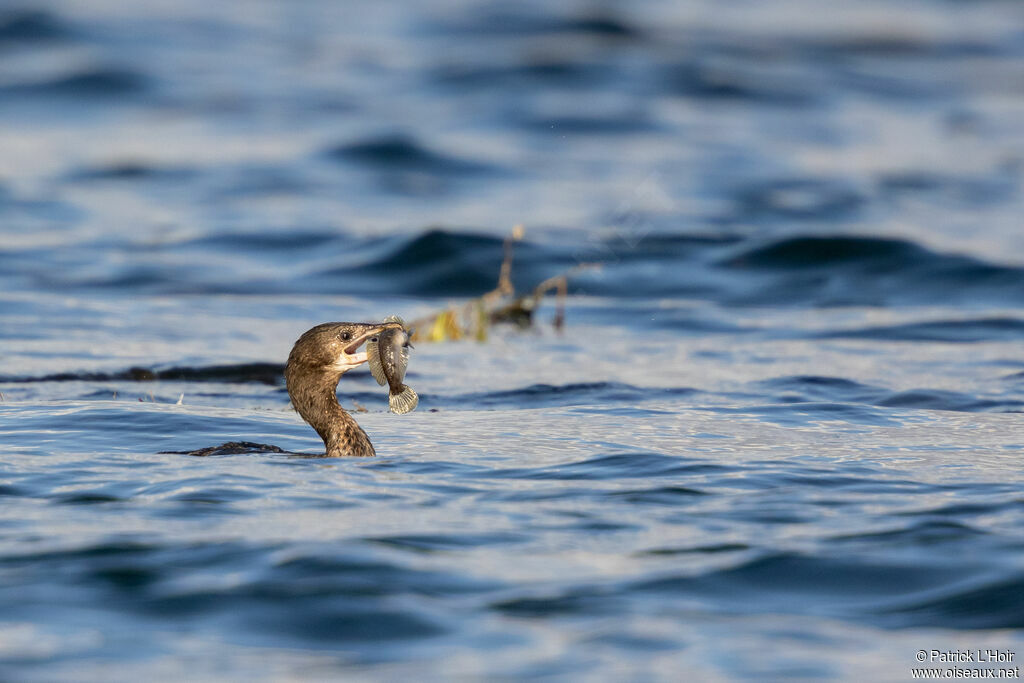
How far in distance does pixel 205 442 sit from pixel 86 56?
76.5 ft

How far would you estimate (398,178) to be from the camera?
23.8 m

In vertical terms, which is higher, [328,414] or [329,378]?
[329,378]

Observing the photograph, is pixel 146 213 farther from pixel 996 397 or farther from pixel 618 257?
pixel 996 397

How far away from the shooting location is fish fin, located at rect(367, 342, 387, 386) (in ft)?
26.6

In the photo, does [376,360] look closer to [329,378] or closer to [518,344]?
[329,378]

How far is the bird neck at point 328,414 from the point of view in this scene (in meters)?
8.07

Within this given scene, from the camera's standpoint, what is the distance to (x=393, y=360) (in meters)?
8.00

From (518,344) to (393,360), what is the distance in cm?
561

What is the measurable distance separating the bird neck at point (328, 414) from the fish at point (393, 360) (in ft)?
0.79

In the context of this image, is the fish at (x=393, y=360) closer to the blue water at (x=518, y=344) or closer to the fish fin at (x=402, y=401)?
the fish fin at (x=402, y=401)

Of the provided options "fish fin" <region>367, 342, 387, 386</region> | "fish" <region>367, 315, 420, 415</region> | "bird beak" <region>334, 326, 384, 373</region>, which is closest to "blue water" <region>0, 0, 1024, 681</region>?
"fish" <region>367, 315, 420, 415</region>

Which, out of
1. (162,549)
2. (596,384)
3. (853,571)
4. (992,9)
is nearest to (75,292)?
(596,384)

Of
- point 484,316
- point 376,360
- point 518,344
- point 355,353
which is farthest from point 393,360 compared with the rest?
point 484,316

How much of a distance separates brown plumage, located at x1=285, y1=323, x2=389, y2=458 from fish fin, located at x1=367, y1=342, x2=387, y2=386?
0.05 metres
